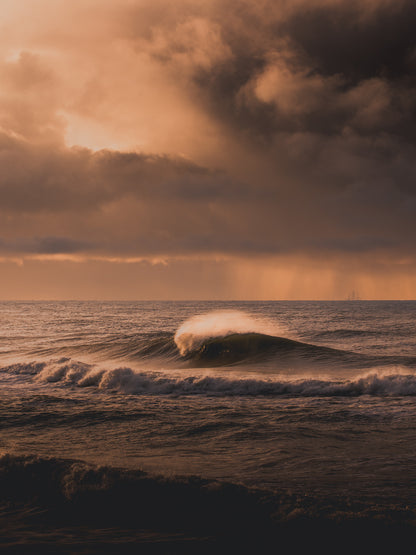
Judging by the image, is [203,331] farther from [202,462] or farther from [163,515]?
[163,515]

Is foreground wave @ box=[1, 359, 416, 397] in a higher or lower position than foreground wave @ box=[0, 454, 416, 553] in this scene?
lower

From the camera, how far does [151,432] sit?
7996mm

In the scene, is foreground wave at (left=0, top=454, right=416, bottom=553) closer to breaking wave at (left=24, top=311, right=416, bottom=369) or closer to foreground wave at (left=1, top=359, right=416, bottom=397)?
foreground wave at (left=1, top=359, right=416, bottom=397)

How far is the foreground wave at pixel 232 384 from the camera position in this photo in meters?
11.9

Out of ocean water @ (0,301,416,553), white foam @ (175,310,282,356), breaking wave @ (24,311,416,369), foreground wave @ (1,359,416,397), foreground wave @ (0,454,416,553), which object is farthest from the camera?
white foam @ (175,310,282,356)

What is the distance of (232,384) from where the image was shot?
12945 mm

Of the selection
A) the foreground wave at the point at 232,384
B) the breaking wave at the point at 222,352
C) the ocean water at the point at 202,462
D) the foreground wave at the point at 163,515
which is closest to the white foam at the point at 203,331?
the breaking wave at the point at 222,352

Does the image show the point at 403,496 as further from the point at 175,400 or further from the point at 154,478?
the point at 175,400

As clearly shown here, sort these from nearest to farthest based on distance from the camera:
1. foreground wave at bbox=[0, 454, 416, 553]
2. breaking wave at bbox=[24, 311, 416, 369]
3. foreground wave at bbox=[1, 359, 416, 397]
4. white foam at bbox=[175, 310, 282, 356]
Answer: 1. foreground wave at bbox=[0, 454, 416, 553]
2. foreground wave at bbox=[1, 359, 416, 397]
3. breaking wave at bbox=[24, 311, 416, 369]
4. white foam at bbox=[175, 310, 282, 356]

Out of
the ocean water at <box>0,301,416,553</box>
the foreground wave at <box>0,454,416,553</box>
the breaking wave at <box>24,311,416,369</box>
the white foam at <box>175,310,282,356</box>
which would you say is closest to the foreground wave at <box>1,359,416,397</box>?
the ocean water at <box>0,301,416,553</box>

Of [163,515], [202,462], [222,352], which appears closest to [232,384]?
[202,462]

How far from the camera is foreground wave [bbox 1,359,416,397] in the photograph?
11906 mm

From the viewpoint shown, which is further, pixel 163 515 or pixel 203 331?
pixel 203 331

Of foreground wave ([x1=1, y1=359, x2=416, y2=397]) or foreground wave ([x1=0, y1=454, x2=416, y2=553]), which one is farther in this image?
foreground wave ([x1=1, y1=359, x2=416, y2=397])
